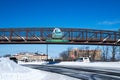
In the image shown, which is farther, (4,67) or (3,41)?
(3,41)

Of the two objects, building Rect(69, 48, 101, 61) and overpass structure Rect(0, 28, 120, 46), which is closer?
overpass structure Rect(0, 28, 120, 46)

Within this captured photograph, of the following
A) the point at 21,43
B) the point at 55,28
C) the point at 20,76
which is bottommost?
the point at 20,76

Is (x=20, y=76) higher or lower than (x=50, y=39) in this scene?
lower

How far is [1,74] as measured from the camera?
14.2m

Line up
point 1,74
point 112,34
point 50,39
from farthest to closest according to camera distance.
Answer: point 112,34 < point 50,39 < point 1,74

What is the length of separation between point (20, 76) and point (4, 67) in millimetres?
1416

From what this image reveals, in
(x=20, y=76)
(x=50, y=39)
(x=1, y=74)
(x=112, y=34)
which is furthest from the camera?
(x=112, y=34)

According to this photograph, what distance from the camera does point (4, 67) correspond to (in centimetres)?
1634

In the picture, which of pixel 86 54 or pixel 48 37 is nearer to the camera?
pixel 48 37

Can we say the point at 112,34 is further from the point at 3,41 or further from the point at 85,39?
the point at 3,41

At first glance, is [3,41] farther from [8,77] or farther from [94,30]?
[8,77]

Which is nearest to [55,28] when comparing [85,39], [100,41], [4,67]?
[85,39]

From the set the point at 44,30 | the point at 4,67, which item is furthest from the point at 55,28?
the point at 4,67

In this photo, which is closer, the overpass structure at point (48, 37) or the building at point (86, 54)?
the overpass structure at point (48, 37)
